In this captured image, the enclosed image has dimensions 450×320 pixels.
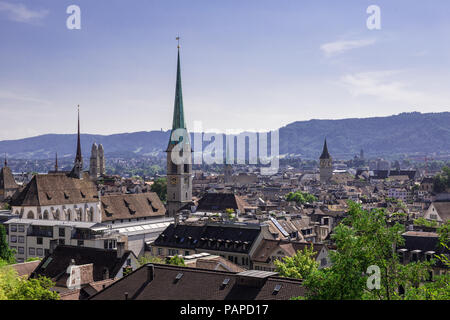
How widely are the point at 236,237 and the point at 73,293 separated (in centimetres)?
2584

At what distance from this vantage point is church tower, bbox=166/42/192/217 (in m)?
112

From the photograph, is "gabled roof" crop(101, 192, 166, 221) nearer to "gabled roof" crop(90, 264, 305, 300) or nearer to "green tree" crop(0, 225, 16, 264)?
"green tree" crop(0, 225, 16, 264)

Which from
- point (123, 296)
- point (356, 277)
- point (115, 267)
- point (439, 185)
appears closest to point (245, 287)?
point (123, 296)

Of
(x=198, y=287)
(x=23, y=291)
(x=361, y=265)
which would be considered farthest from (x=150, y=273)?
(x=361, y=265)

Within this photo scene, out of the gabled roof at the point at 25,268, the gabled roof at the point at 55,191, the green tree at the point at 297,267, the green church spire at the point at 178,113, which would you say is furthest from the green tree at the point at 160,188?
the green tree at the point at 297,267

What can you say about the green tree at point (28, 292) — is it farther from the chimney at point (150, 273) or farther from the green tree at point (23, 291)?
the chimney at point (150, 273)

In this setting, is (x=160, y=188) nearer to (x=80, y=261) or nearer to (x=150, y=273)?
(x=80, y=261)

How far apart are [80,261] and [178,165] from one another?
64597 mm

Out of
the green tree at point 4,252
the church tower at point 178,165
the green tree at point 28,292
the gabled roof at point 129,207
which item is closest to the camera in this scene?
the green tree at point 28,292

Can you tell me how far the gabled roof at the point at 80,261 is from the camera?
46500 millimetres

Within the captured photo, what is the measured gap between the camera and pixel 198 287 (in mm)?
31062

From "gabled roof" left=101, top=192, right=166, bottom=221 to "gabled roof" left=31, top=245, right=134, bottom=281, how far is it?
38.0 m

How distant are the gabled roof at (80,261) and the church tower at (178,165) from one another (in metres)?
61.1

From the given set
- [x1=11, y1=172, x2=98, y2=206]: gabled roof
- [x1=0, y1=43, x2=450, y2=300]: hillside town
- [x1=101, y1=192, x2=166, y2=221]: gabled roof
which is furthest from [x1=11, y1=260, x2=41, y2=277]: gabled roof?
[x1=101, y1=192, x2=166, y2=221]: gabled roof
